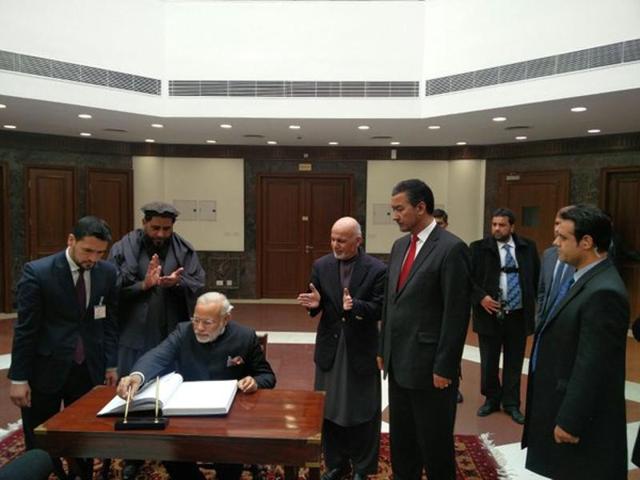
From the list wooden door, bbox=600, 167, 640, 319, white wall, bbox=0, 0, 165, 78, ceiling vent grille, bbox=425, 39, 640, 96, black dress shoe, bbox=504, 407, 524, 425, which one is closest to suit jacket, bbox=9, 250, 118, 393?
black dress shoe, bbox=504, 407, 524, 425

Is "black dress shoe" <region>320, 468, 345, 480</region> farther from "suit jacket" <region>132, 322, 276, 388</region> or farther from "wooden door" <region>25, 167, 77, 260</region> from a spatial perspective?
"wooden door" <region>25, 167, 77, 260</region>

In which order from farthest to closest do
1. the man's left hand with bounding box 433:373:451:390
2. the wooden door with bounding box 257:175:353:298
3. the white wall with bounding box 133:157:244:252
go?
the wooden door with bounding box 257:175:353:298
the white wall with bounding box 133:157:244:252
the man's left hand with bounding box 433:373:451:390

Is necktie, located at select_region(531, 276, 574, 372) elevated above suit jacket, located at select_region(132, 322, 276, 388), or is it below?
above

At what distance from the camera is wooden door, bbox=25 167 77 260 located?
282 inches

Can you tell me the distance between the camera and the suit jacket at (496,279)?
3572 mm

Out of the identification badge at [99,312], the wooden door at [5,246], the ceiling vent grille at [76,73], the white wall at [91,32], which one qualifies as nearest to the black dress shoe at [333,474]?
the identification badge at [99,312]

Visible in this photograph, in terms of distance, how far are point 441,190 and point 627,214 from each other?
2.78 meters

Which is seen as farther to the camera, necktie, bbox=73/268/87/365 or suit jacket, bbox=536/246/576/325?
suit jacket, bbox=536/246/576/325

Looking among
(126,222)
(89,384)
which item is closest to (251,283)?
(126,222)

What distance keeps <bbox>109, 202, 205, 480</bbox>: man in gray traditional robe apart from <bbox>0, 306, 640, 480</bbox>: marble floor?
157cm

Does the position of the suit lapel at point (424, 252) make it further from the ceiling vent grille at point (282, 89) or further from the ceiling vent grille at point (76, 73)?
the ceiling vent grille at point (76, 73)

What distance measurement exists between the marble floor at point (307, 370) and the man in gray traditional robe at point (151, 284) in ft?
5.16

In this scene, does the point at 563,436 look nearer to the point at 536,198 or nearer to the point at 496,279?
the point at 496,279

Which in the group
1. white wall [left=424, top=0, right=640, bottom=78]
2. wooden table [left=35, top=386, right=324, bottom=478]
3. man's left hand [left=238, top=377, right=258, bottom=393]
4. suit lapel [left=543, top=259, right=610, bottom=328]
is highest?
white wall [left=424, top=0, right=640, bottom=78]
